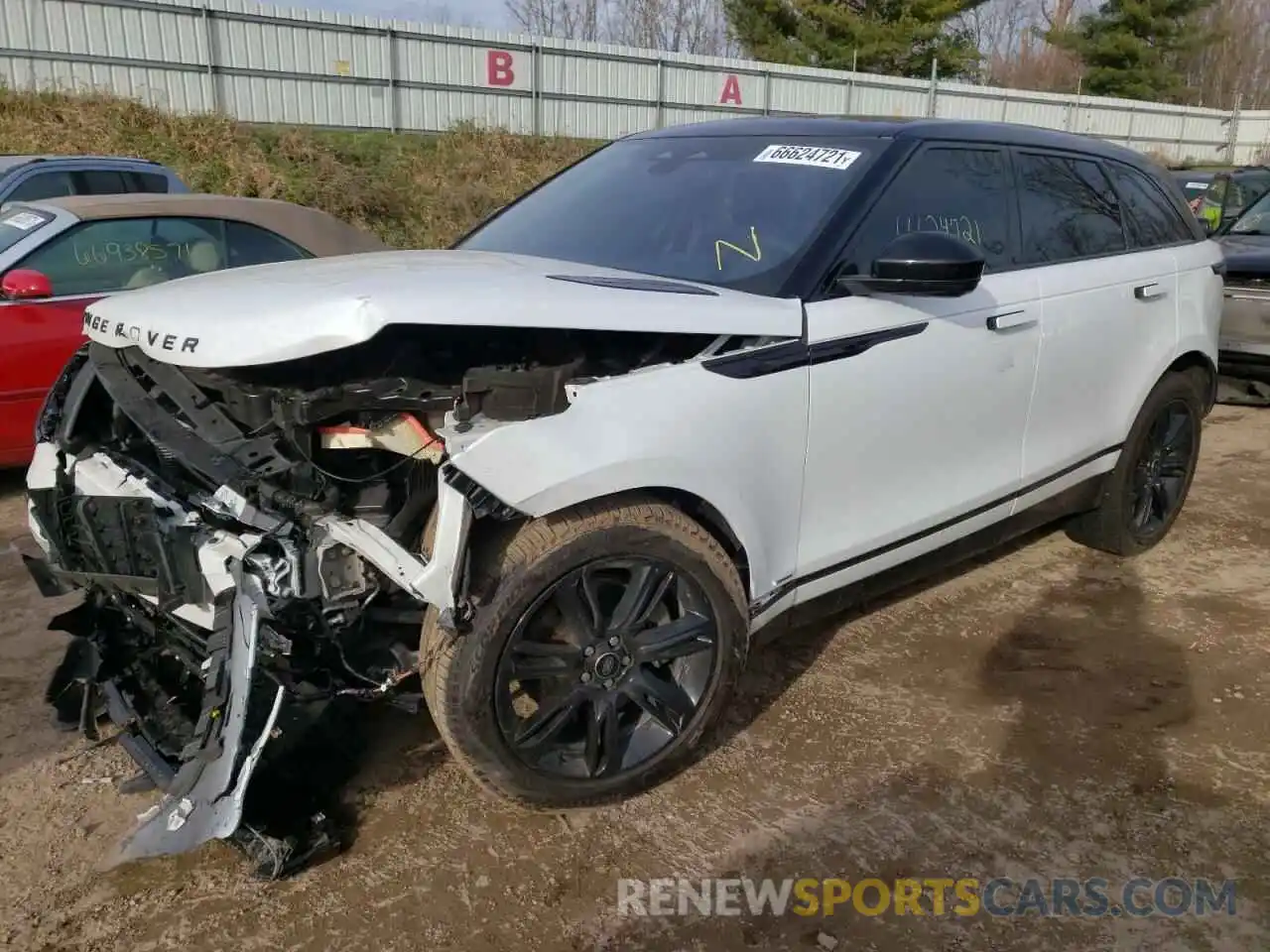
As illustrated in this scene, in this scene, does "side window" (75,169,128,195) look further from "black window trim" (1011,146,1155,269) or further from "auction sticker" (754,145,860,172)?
"black window trim" (1011,146,1155,269)

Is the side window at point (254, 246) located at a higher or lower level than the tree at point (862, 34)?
lower

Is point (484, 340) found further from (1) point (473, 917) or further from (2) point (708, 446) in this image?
(1) point (473, 917)

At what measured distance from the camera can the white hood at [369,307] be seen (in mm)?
2203

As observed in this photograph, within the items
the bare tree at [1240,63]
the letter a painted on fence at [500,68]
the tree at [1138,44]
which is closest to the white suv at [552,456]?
the letter a painted on fence at [500,68]

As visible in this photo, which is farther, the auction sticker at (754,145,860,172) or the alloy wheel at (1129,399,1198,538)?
the alloy wheel at (1129,399,1198,538)

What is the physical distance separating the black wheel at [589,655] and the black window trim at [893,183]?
851mm

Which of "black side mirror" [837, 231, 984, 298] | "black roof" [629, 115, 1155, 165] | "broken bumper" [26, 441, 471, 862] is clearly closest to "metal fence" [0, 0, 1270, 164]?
"black roof" [629, 115, 1155, 165]

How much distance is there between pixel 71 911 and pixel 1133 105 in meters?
38.2

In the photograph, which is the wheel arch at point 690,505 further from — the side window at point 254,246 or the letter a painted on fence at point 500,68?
the letter a painted on fence at point 500,68

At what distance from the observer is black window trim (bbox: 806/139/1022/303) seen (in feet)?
9.73

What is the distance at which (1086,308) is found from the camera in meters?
3.88

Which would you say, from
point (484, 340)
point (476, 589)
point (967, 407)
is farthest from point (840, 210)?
point (476, 589)

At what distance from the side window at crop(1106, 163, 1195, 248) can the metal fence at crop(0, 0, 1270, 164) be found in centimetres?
1124

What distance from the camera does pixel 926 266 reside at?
2777mm
